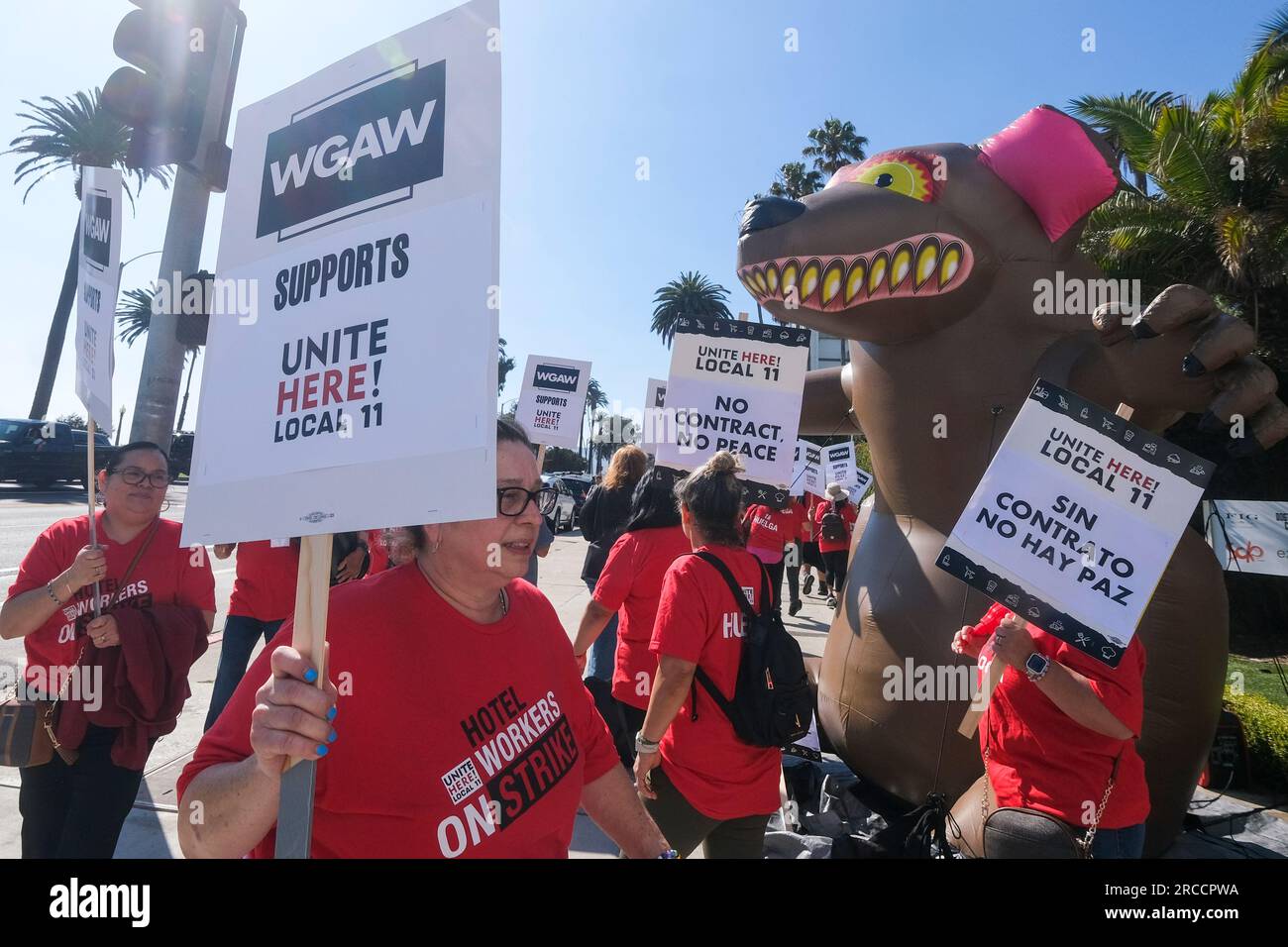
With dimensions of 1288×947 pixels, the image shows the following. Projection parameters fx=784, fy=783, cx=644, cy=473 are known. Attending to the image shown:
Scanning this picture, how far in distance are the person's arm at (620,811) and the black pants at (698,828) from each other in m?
0.89

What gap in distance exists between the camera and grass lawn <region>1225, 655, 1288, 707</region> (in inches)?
269

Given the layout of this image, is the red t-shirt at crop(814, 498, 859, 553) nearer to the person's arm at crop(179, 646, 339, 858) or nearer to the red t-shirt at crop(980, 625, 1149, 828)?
the red t-shirt at crop(980, 625, 1149, 828)

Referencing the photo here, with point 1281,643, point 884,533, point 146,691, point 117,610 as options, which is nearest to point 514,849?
point 146,691

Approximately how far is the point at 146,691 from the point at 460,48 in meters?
2.26

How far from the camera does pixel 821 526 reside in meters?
10.4

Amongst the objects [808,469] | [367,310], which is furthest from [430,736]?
[808,469]

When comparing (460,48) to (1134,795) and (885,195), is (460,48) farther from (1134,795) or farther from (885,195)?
(885,195)

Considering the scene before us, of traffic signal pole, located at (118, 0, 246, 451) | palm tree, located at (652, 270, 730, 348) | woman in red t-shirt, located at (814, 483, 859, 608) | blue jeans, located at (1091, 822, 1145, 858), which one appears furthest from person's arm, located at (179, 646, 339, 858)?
palm tree, located at (652, 270, 730, 348)

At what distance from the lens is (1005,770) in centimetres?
235

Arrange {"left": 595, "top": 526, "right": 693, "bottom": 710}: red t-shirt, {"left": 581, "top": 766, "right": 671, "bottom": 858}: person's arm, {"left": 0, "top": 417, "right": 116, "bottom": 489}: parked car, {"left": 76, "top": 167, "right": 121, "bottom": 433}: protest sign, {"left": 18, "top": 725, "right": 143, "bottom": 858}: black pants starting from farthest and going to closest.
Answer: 1. {"left": 0, "top": 417, "right": 116, "bottom": 489}: parked car
2. {"left": 595, "top": 526, "right": 693, "bottom": 710}: red t-shirt
3. {"left": 76, "top": 167, "right": 121, "bottom": 433}: protest sign
4. {"left": 18, "top": 725, "right": 143, "bottom": 858}: black pants
5. {"left": 581, "top": 766, "right": 671, "bottom": 858}: person's arm

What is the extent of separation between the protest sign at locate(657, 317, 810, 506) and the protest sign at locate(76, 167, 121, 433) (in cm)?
254

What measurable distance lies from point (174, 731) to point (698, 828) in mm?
Result: 3477

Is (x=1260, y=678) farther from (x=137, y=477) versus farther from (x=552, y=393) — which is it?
(x=137, y=477)

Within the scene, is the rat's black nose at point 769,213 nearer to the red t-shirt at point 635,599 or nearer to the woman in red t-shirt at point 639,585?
the woman in red t-shirt at point 639,585
